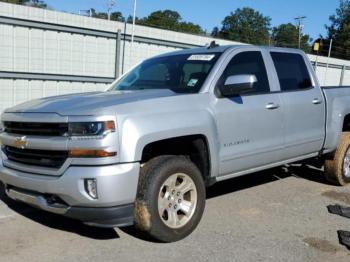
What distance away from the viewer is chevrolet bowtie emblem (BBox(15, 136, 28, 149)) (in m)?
4.55

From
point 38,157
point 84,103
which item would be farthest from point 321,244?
point 38,157

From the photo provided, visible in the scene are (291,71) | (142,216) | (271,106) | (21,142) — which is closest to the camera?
(142,216)

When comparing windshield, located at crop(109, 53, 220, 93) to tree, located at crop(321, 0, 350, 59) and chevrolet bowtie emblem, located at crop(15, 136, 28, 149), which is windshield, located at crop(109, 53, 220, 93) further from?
tree, located at crop(321, 0, 350, 59)

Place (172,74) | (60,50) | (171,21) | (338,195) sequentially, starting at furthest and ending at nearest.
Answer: (171,21) < (60,50) < (338,195) < (172,74)

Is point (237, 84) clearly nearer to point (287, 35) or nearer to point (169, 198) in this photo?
point (169, 198)

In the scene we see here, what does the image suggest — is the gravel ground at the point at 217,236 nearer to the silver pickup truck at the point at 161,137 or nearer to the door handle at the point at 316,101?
the silver pickup truck at the point at 161,137

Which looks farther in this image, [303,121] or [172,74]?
[303,121]

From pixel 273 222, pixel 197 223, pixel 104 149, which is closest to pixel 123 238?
pixel 197 223

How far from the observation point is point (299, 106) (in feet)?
20.6

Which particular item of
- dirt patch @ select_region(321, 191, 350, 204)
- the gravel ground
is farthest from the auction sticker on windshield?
dirt patch @ select_region(321, 191, 350, 204)

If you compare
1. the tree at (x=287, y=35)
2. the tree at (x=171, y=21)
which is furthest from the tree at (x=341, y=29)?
the tree at (x=171, y=21)

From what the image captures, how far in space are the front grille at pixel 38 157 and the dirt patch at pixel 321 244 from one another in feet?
8.10

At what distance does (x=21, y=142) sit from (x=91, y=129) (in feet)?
2.70

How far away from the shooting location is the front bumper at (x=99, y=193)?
4.12m
